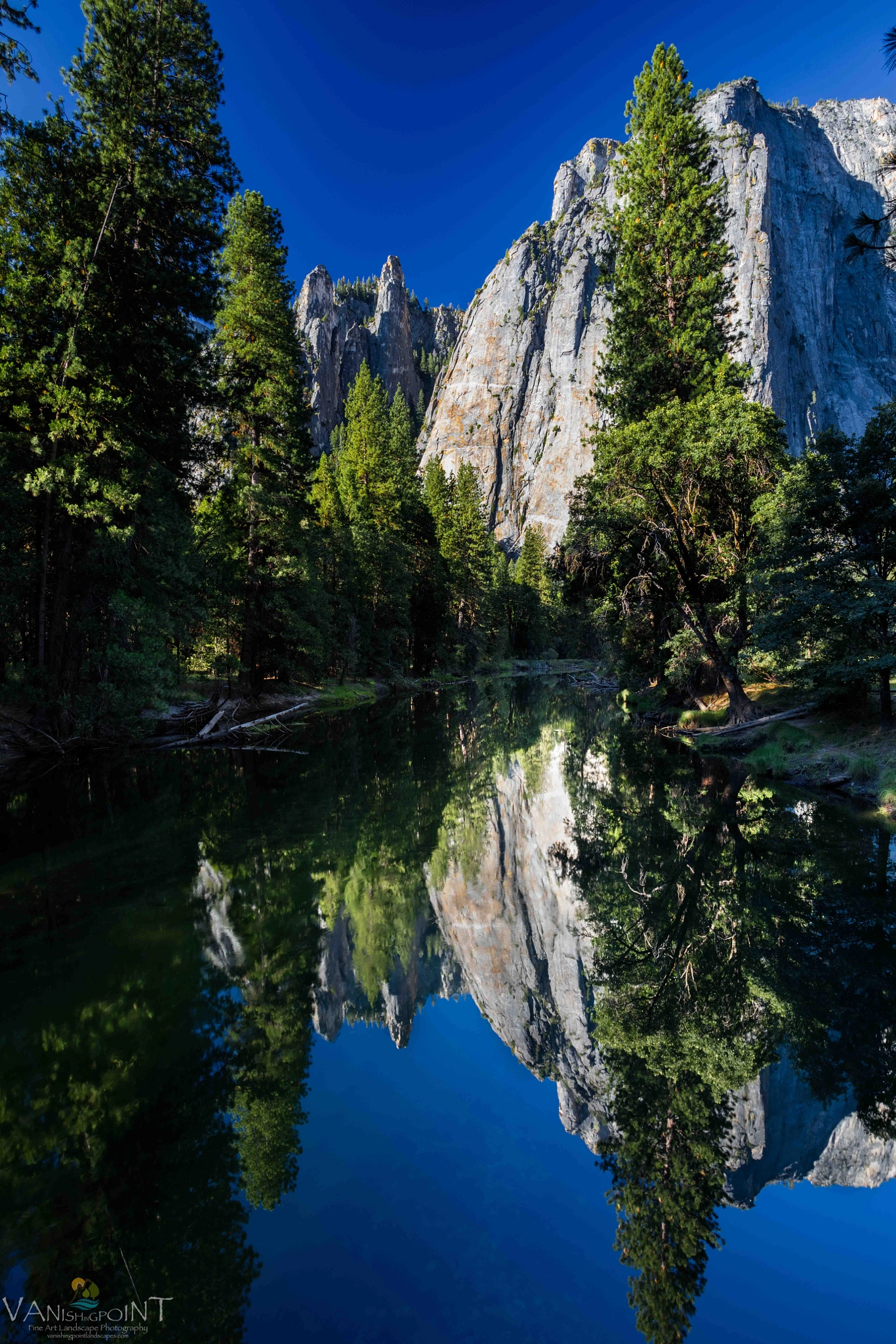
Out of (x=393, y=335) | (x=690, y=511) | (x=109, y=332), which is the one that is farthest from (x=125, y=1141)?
(x=393, y=335)

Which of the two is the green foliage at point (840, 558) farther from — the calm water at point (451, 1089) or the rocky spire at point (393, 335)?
the rocky spire at point (393, 335)

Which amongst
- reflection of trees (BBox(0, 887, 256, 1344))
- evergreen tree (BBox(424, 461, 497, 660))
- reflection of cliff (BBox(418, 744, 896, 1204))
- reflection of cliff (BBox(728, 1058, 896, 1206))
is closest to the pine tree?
reflection of cliff (BBox(418, 744, 896, 1204))

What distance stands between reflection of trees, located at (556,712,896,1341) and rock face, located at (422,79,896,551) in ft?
249

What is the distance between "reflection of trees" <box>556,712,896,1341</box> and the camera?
11.9ft

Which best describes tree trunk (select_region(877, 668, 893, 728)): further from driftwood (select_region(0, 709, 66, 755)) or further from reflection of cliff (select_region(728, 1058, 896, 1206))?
driftwood (select_region(0, 709, 66, 755))

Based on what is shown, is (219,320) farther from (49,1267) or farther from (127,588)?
(49,1267)

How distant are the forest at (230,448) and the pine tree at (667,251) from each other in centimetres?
9

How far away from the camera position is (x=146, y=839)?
973cm

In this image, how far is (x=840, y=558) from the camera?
43.8 feet

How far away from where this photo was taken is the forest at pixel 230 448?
46.8 ft

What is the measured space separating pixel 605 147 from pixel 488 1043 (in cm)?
18326

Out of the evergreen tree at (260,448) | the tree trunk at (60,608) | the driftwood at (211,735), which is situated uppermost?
the evergreen tree at (260,448)

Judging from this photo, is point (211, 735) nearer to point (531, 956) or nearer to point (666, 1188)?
point (531, 956)

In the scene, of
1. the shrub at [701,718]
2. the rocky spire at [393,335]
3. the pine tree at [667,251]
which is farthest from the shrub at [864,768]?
the rocky spire at [393,335]
